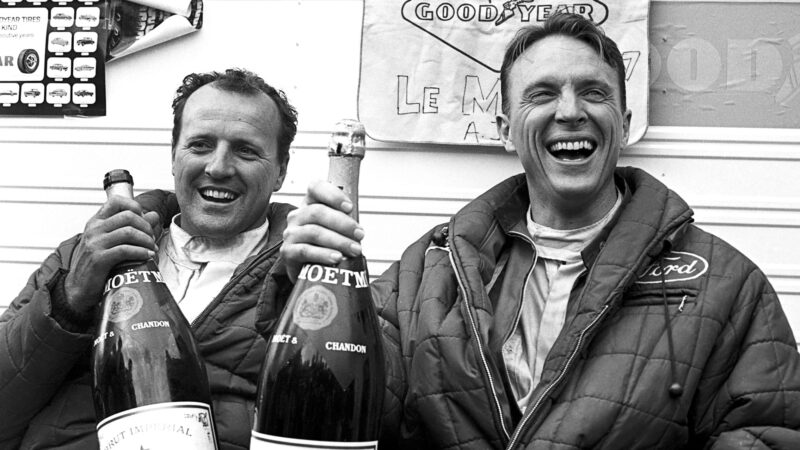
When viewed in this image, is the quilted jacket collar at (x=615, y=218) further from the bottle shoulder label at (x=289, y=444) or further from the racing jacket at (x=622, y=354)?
the bottle shoulder label at (x=289, y=444)

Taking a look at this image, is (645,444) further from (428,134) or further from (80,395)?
(428,134)

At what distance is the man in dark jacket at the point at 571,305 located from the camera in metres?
1.92

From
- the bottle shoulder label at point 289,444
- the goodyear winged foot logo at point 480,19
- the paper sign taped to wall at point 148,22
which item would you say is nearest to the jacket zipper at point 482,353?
the bottle shoulder label at point 289,444

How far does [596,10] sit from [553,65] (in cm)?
100

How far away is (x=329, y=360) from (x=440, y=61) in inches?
71.7

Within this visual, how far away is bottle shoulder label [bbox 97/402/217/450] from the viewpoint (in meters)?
1.58

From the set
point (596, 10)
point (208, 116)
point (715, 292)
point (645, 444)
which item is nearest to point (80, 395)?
point (208, 116)

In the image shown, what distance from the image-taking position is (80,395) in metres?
2.29

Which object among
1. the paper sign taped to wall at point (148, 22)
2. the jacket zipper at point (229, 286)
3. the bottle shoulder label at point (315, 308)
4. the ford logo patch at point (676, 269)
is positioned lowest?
the jacket zipper at point (229, 286)

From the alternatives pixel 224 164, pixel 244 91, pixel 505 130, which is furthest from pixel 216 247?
pixel 505 130

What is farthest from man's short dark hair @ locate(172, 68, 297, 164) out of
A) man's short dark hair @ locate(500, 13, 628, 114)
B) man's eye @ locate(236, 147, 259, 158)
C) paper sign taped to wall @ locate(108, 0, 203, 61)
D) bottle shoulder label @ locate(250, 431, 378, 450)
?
bottle shoulder label @ locate(250, 431, 378, 450)

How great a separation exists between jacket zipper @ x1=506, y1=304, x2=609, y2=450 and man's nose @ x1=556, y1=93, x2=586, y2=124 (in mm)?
468

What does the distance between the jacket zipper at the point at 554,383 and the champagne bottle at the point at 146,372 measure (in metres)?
0.62

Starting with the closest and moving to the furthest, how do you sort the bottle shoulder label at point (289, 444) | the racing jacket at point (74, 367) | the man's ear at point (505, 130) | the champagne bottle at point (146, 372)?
the bottle shoulder label at point (289, 444), the champagne bottle at point (146, 372), the racing jacket at point (74, 367), the man's ear at point (505, 130)
